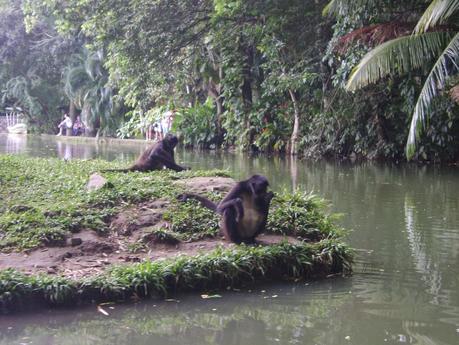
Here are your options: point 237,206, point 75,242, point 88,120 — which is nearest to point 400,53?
point 237,206

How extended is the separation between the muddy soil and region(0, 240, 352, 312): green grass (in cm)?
24

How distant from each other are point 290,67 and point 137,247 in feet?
55.5

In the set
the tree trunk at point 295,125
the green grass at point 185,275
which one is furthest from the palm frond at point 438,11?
the tree trunk at point 295,125

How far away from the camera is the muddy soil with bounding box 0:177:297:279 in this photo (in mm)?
6012

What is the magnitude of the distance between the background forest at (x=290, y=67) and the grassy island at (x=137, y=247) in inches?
209

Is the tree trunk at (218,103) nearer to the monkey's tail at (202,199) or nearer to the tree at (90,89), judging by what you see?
the tree at (90,89)

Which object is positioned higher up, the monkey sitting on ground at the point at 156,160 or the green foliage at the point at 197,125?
the green foliage at the point at 197,125

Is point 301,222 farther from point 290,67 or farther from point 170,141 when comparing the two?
point 290,67

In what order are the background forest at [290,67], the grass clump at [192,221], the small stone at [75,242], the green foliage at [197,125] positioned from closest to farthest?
the small stone at [75,242] < the grass clump at [192,221] < the background forest at [290,67] < the green foliage at [197,125]

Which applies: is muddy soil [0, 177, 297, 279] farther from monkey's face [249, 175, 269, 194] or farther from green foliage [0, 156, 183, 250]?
monkey's face [249, 175, 269, 194]

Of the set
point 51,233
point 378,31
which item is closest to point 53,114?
point 378,31

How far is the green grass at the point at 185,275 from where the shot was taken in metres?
5.44

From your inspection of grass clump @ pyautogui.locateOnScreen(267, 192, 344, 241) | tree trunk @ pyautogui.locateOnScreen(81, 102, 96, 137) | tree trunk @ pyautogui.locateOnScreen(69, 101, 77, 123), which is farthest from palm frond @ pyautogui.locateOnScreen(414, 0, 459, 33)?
tree trunk @ pyautogui.locateOnScreen(69, 101, 77, 123)

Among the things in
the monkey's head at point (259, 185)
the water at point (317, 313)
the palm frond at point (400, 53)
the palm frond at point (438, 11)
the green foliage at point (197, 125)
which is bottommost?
the water at point (317, 313)
